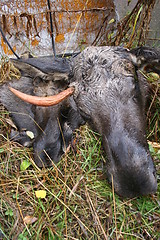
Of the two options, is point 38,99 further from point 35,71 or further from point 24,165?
point 24,165

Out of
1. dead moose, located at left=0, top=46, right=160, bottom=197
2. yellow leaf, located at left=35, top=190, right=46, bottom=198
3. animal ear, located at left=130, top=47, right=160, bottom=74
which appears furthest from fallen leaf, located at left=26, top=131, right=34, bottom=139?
animal ear, located at left=130, top=47, right=160, bottom=74

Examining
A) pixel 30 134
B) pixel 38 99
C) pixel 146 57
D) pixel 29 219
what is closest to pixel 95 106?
pixel 38 99

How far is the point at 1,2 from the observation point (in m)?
4.98

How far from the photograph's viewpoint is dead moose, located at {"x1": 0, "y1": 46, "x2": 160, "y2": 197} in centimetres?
222

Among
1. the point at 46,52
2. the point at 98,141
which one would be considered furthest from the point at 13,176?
the point at 46,52

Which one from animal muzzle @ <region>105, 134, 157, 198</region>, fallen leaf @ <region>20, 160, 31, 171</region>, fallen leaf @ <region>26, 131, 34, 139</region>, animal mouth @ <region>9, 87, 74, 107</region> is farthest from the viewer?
fallen leaf @ <region>26, 131, 34, 139</region>

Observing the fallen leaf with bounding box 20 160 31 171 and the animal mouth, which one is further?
the fallen leaf with bounding box 20 160 31 171

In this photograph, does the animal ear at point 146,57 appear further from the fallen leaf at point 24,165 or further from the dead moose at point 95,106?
the fallen leaf at point 24,165

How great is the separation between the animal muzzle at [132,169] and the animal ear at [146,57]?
93 cm

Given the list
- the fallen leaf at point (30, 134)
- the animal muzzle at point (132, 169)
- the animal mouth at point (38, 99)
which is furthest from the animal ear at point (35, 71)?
the animal muzzle at point (132, 169)

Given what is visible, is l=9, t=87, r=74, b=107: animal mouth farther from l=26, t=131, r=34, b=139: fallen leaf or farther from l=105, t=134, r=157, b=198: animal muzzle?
l=105, t=134, r=157, b=198: animal muzzle

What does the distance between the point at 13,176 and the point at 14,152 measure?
0.89ft

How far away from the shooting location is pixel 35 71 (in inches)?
115

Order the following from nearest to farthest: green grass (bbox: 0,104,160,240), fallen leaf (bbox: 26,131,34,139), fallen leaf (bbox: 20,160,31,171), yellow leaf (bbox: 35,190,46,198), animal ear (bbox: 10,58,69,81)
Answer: green grass (bbox: 0,104,160,240) < yellow leaf (bbox: 35,190,46,198) < fallen leaf (bbox: 20,160,31,171) < animal ear (bbox: 10,58,69,81) < fallen leaf (bbox: 26,131,34,139)
